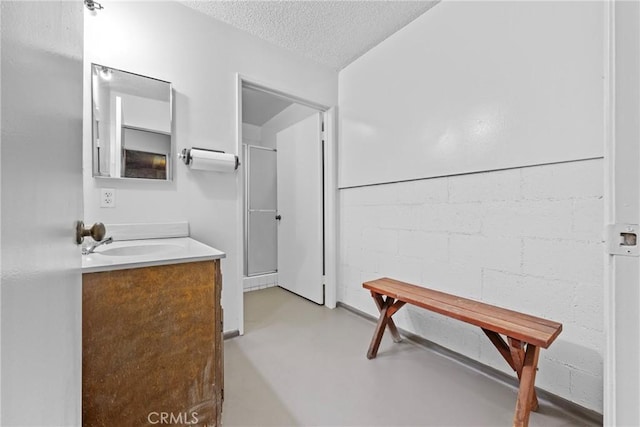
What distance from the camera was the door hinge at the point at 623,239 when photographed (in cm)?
47

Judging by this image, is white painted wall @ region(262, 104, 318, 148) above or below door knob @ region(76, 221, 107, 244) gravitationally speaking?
above

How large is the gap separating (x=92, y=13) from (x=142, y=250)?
1448 millimetres

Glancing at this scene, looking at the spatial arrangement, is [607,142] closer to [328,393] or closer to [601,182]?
[601,182]

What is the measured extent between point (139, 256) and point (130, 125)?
1071 millimetres

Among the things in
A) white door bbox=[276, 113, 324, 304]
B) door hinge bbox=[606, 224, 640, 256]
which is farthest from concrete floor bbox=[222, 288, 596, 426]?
door hinge bbox=[606, 224, 640, 256]

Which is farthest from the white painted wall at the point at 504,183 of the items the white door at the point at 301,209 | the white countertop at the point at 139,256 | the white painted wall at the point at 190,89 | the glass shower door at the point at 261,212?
the glass shower door at the point at 261,212

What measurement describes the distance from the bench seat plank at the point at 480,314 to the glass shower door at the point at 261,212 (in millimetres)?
2008

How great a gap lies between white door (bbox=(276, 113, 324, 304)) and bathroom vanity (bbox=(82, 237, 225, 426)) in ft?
5.47

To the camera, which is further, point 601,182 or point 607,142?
point 601,182

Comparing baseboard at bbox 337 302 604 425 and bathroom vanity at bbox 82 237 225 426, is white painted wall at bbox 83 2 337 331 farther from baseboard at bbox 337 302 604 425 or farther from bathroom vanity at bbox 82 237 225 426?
baseboard at bbox 337 302 604 425

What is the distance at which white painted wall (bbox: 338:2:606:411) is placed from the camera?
128 cm

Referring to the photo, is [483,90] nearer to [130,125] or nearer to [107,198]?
[130,125]

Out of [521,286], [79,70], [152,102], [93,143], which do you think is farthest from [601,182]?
[93,143]

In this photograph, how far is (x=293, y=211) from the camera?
10.4 feet
